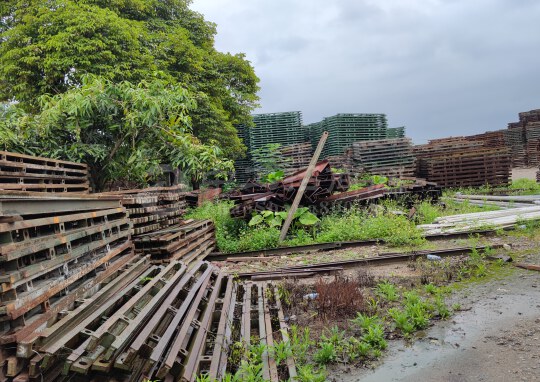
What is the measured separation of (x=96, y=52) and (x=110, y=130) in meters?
5.19

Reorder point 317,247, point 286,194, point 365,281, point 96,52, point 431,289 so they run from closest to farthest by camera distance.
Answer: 1. point 431,289
2. point 365,281
3. point 317,247
4. point 286,194
5. point 96,52

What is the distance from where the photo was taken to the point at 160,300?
3.83 m

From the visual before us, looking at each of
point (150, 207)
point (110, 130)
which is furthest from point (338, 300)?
point (110, 130)

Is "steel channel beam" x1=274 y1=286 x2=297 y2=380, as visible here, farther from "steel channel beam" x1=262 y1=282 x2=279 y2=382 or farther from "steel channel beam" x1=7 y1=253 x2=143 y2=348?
"steel channel beam" x1=7 y1=253 x2=143 y2=348

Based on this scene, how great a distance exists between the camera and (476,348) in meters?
3.51

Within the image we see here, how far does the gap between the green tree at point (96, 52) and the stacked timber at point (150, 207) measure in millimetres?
5909

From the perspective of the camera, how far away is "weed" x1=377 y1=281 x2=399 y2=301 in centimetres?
485

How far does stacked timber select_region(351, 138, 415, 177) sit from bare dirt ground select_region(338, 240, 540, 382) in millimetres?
12578

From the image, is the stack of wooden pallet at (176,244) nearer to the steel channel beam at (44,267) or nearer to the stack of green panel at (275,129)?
the steel channel beam at (44,267)

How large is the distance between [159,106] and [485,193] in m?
13.6

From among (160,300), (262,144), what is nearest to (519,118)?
(262,144)

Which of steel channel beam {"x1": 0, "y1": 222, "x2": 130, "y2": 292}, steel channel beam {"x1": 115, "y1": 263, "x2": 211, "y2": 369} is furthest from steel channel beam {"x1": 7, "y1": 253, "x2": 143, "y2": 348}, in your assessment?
steel channel beam {"x1": 115, "y1": 263, "x2": 211, "y2": 369}

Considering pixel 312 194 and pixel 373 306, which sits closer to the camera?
pixel 373 306

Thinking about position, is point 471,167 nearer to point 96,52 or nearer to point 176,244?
point 176,244
